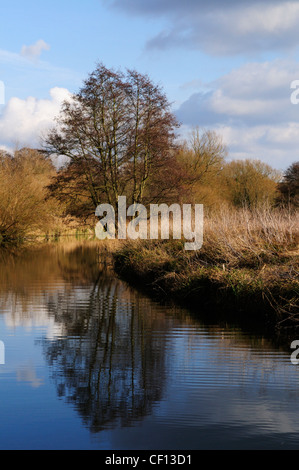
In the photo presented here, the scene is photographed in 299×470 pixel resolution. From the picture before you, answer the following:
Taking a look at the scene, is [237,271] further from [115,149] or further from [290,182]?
[290,182]

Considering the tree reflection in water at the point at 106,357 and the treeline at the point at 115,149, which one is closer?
the tree reflection in water at the point at 106,357

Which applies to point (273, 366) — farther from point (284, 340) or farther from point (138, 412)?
point (138, 412)

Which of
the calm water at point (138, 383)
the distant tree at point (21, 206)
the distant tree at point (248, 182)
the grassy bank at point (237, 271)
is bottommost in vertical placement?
the calm water at point (138, 383)

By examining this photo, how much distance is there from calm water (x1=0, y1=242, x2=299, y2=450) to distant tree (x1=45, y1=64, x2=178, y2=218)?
1688 centimetres

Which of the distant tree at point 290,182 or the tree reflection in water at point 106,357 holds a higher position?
the distant tree at point 290,182

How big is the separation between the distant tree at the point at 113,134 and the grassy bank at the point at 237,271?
11.8m

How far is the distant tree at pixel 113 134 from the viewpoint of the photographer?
28.9 m

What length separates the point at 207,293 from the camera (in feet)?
44.4

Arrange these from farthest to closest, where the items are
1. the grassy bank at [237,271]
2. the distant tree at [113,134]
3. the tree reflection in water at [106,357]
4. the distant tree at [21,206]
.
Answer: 1. the distant tree at [21,206]
2. the distant tree at [113,134]
3. the grassy bank at [237,271]
4. the tree reflection in water at [106,357]

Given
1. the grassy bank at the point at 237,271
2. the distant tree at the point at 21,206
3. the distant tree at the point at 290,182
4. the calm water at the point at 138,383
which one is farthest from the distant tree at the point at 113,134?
the distant tree at the point at 290,182

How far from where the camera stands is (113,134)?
96.4 feet

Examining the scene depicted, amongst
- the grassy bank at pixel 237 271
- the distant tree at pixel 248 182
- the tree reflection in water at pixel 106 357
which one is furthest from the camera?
the distant tree at pixel 248 182

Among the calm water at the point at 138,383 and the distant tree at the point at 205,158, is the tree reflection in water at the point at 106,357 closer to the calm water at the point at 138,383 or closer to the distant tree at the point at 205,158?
the calm water at the point at 138,383
